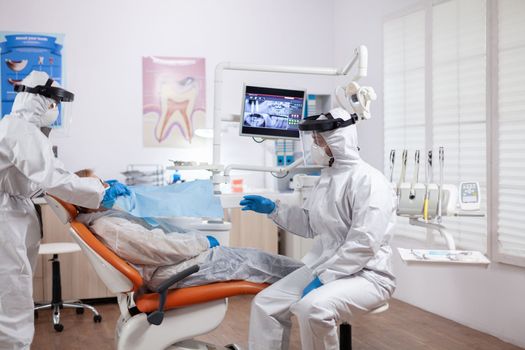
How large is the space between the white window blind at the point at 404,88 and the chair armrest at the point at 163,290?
7.49 ft

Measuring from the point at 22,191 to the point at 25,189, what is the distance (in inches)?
0.8

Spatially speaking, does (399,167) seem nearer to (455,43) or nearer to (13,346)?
(455,43)

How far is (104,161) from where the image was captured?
4.63 m

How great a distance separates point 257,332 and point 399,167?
2.22m

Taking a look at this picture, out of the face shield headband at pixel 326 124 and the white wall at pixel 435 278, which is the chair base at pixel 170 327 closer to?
the face shield headband at pixel 326 124

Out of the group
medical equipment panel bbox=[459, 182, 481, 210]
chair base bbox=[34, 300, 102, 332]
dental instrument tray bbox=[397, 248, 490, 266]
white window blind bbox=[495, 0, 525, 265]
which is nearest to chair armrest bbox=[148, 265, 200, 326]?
dental instrument tray bbox=[397, 248, 490, 266]

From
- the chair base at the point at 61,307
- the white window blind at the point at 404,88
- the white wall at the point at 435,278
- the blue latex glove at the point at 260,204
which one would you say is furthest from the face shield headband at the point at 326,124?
the chair base at the point at 61,307

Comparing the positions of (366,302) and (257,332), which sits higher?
(366,302)

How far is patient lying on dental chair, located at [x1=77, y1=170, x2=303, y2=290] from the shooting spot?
7.65 ft

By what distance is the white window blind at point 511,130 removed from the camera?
3279 millimetres

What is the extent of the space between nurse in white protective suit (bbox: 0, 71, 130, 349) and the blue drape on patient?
0.08 metres

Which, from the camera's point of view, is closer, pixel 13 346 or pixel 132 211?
pixel 132 211

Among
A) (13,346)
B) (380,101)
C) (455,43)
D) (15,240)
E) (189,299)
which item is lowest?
(13,346)

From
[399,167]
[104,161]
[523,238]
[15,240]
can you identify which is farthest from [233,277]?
[104,161]
